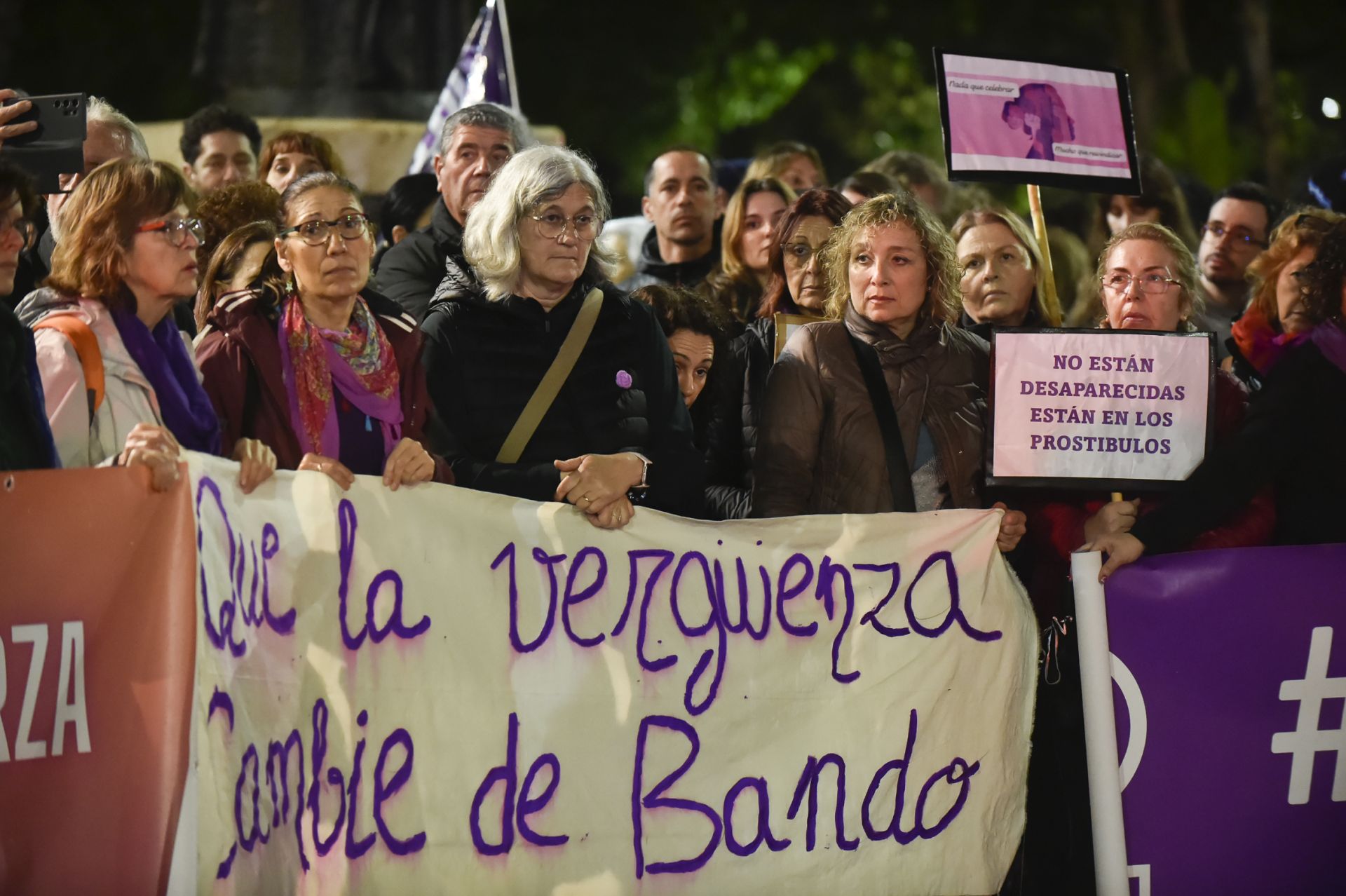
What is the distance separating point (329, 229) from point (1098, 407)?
2097 mm

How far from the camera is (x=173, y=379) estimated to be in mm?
4574

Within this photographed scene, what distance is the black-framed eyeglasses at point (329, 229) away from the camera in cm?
491

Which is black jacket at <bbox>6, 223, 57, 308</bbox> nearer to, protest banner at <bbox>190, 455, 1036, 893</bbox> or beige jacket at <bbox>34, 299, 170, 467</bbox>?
beige jacket at <bbox>34, 299, 170, 467</bbox>

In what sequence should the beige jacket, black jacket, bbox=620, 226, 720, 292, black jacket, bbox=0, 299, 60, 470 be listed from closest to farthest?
1. black jacket, bbox=0, 299, 60, 470
2. the beige jacket
3. black jacket, bbox=620, 226, 720, 292

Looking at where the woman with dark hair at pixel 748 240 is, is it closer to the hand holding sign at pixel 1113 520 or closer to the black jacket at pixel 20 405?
the hand holding sign at pixel 1113 520

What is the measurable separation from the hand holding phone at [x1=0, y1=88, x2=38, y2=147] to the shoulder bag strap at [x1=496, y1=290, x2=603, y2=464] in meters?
1.48

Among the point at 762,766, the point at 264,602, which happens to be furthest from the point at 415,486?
the point at 762,766

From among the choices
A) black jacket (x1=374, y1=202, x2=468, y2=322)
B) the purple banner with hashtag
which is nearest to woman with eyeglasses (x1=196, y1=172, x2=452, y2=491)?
black jacket (x1=374, y1=202, x2=468, y2=322)

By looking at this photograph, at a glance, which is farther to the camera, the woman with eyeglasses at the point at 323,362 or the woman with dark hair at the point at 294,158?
the woman with dark hair at the point at 294,158

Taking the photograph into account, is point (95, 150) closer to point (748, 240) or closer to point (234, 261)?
point (234, 261)

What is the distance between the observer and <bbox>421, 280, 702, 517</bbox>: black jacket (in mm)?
5090

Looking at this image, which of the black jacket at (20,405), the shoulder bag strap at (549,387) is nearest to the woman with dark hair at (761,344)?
the shoulder bag strap at (549,387)

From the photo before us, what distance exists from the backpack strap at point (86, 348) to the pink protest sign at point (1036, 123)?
2.73 m

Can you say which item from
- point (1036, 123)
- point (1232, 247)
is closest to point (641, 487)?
point (1036, 123)
